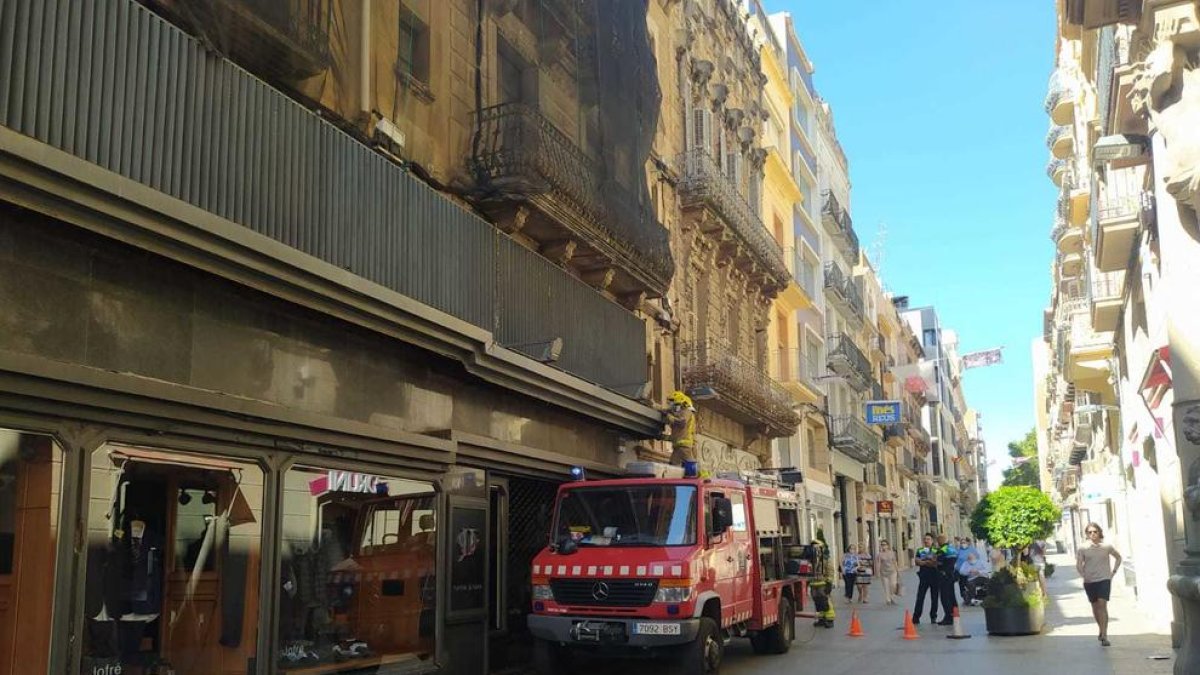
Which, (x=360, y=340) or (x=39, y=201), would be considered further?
(x=360, y=340)

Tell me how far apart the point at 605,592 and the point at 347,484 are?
129 inches

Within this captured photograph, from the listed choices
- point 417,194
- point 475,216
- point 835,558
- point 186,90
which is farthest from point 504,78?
point 835,558

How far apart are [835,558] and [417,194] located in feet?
102

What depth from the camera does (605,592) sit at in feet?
38.0

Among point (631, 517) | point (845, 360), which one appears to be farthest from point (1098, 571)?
point (845, 360)

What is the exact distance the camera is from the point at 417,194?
39.0ft

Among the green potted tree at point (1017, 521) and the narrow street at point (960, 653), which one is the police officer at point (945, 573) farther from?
the green potted tree at point (1017, 521)

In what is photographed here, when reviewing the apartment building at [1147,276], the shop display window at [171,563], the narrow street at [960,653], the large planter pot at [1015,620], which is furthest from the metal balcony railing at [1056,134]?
the shop display window at [171,563]

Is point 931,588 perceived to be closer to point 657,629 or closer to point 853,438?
point 657,629

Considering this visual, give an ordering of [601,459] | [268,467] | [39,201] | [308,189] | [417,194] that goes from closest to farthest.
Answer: [39,201]
[268,467]
[308,189]
[417,194]
[601,459]

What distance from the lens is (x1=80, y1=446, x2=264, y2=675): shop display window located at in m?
7.58

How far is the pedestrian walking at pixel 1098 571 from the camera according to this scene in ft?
47.5

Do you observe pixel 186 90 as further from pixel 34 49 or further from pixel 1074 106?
pixel 1074 106

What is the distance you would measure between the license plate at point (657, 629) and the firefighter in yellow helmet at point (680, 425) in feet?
26.8
